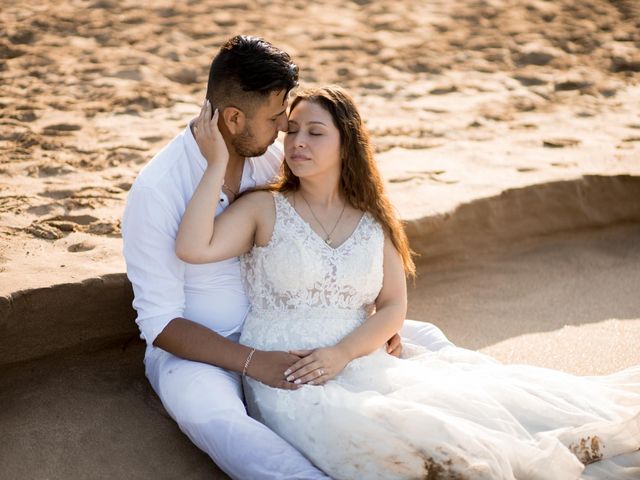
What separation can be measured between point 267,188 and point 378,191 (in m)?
0.47

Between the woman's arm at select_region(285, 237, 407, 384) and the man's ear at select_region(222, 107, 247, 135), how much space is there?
77 centimetres

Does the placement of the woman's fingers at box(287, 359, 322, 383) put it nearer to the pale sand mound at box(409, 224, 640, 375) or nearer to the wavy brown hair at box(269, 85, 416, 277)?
the wavy brown hair at box(269, 85, 416, 277)

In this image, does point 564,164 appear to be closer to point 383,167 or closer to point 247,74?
point 383,167

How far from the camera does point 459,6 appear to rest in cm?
934

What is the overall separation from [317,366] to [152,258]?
763 millimetres

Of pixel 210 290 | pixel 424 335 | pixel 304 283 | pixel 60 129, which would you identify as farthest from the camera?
pixel 60 129

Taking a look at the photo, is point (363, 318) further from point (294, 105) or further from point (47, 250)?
point (47, 250)

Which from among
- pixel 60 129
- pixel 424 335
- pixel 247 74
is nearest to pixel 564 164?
pixel 424 335

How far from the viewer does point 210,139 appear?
135 inches

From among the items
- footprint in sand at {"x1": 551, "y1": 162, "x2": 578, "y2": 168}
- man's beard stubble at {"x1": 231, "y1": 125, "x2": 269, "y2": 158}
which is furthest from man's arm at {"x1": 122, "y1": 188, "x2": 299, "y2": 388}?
footprint in sand at {"x1": 551, "y1": 162, "x2": 578, "y2": 168}

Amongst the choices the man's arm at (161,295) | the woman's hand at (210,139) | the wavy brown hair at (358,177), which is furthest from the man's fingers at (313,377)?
the woman's hand at (210,139)

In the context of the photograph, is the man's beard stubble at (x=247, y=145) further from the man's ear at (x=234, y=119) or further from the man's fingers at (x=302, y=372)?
the man's fingers at (x=302, y=372)

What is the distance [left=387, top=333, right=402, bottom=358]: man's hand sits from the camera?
373 centimetres

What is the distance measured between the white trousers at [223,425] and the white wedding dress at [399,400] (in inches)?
3.1
